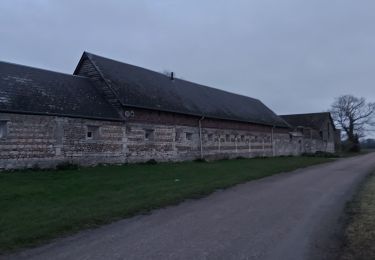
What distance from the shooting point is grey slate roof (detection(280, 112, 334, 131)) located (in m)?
66.6

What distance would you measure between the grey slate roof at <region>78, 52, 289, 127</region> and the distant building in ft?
45.7

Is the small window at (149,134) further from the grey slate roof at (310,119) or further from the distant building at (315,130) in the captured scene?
the grey slate roof at (310,119)

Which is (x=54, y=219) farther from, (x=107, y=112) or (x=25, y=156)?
(x=107, y=112)

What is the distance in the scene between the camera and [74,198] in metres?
12.1

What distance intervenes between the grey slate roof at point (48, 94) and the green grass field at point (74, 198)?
142 inches

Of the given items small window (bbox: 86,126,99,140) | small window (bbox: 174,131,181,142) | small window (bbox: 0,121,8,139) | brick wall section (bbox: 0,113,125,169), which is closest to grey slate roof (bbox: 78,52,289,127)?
small window (bbox: 174,131,181,142)

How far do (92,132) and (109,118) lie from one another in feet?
4.35

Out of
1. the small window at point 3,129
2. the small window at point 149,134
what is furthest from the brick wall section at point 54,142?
the small window at point 149,134

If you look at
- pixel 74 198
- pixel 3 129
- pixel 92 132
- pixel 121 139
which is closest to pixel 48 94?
pixel 92 132

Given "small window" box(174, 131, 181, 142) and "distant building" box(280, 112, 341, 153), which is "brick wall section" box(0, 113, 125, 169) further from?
"distant building" box(280, 112, 341, 153)

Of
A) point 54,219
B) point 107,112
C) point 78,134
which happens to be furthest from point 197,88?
point 54,219

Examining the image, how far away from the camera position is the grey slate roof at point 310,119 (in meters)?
66.6

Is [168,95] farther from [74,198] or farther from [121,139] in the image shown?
[74,198]

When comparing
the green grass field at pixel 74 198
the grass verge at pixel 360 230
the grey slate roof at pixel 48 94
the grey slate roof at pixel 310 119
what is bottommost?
the grass verge at pixel 360 230
